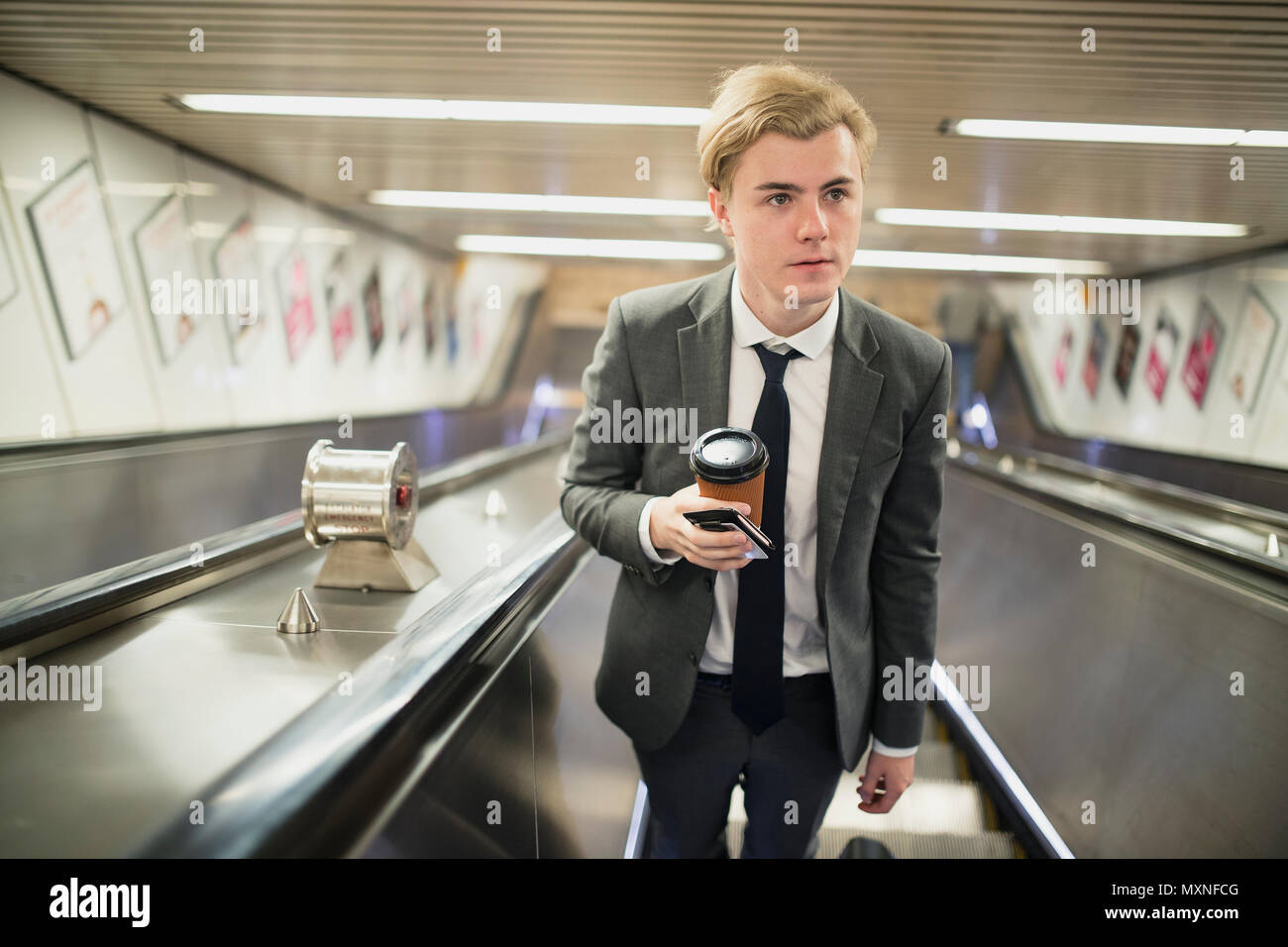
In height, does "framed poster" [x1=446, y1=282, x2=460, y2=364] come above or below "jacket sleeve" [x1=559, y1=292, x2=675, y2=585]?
above

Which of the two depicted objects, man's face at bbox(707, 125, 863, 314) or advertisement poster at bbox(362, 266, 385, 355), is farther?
advertisement poster at bbox(362, 266, 385, 355)

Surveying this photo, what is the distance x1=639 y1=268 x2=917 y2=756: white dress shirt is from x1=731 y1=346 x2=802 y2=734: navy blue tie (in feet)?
0.10

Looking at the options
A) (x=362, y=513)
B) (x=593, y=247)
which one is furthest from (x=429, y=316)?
(x=362, y=513)

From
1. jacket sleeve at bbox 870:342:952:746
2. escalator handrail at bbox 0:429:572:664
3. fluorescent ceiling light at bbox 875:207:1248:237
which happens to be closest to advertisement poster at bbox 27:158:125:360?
escalator handrail at bbox 0:429:572:664

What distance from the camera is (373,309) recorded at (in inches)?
468

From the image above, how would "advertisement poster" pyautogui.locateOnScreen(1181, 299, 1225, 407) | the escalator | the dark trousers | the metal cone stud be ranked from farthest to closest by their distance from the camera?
"advertisement poster" pyautogui.locateOnScreen(1181, 299, 1225, 407) → the metal cone stud → the dark trousers → the escalator

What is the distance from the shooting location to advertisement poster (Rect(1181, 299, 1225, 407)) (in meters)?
11.1

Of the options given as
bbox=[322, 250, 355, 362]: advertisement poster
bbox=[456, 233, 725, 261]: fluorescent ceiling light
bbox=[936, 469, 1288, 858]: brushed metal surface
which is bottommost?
bbox=[936, 469, 1288, 858]: brushed metal surface

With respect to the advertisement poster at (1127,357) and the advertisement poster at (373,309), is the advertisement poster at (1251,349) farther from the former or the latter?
the advertisement poster at (373,309)

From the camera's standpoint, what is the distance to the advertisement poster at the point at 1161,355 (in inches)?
478

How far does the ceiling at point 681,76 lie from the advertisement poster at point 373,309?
343cm

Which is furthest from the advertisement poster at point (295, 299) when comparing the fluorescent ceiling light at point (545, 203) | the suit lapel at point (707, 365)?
the suit lapel at point (707, 365)

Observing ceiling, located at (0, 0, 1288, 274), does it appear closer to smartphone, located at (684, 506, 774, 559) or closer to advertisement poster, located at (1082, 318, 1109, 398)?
smartphone, located at (684, 506, 774, 559)

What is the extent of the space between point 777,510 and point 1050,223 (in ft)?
29.2
